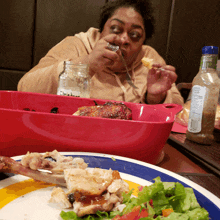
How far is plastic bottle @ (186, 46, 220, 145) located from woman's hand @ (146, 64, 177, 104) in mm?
549

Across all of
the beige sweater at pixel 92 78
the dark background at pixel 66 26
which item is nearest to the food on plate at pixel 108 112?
the beige sweater at pixel 92 78

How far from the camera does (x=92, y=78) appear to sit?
5.88 feet

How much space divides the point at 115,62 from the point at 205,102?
3.47 feet

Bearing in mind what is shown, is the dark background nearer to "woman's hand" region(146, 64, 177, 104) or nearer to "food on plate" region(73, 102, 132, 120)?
"woman's hand" region(146, 64, 177, 104)

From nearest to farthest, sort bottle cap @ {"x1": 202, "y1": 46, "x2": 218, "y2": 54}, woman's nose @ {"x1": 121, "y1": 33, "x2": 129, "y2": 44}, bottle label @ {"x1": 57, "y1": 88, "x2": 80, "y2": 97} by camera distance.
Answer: bottle cap @ {"x1": 202, "y1": 46, "x2": 218, "y2": 54}, bottle label @ {"x1": 57, "y1": 88, "x2": 80, "y2": 97}, woman's nose @ {"x1": 121, "y1": 33, "x2": 129, "y2": 44}

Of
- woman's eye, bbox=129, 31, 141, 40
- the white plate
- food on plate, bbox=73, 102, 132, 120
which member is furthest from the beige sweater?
the white plate

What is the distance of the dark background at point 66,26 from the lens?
265cm

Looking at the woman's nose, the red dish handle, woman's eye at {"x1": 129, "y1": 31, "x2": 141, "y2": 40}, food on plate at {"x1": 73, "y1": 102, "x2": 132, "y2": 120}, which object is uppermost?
woman's eye at {"x1": 129, "y1": 31, "x2": 141, "y2": 40}

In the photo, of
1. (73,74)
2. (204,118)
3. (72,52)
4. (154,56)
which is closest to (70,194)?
(204,118)

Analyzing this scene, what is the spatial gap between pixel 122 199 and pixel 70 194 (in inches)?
3.9

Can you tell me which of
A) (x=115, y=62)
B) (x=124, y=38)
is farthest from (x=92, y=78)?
(x=124, y=38)

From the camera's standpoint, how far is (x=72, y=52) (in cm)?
190

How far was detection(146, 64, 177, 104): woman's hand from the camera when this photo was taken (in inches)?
55.1

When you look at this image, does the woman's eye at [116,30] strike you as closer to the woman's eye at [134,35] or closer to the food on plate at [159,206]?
the woman's eye at [134,35]
